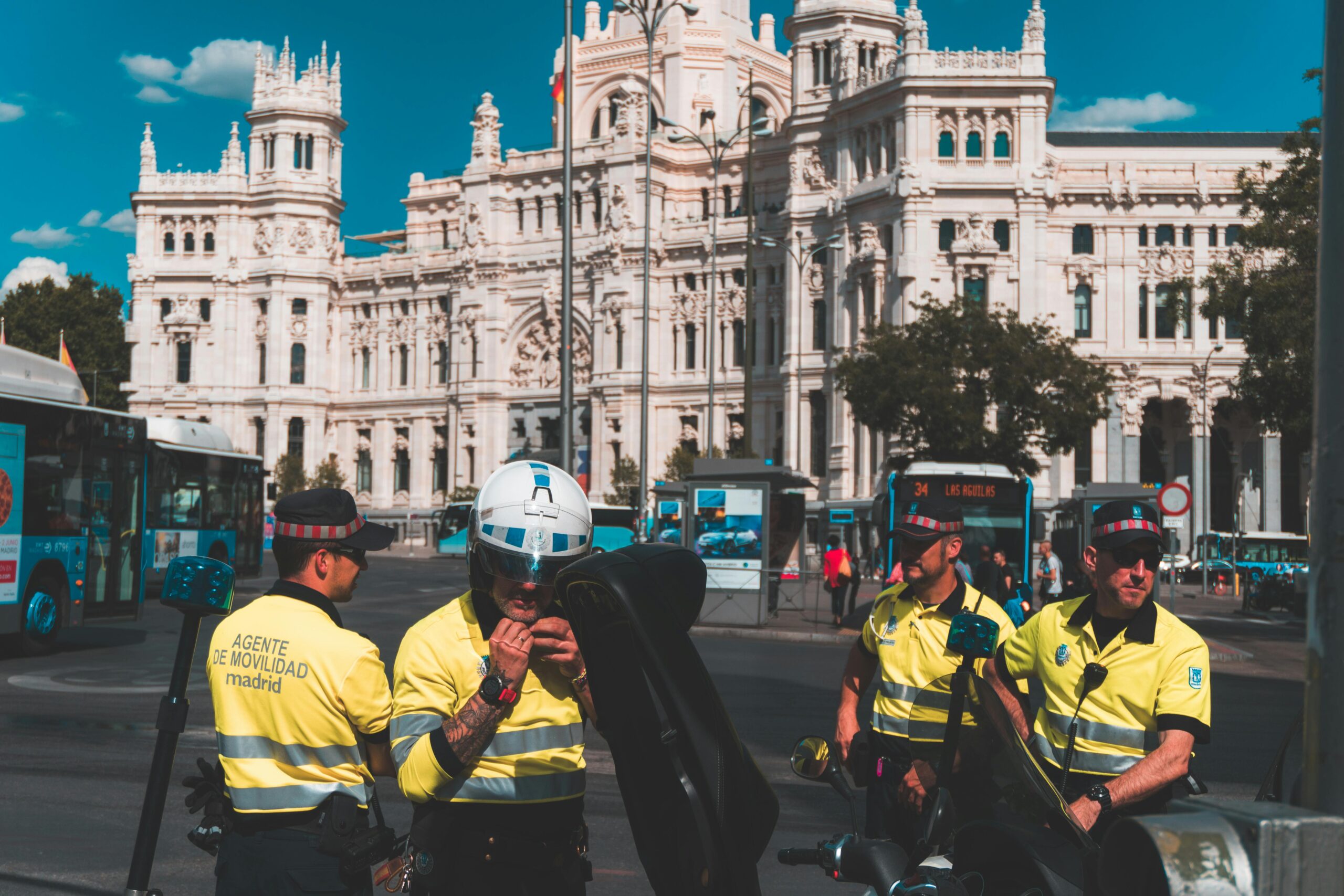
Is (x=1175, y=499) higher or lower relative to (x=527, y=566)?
lower

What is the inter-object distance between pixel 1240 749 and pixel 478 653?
9441mm

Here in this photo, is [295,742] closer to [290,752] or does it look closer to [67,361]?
[290,752]

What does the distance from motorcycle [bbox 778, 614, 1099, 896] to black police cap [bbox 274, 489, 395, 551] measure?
128 cm

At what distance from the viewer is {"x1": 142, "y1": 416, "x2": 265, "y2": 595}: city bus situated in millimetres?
25969

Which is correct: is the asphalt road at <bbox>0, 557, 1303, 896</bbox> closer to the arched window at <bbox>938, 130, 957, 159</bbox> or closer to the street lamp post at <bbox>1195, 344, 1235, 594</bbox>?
the arched window at <bbox>938, 130, 957, 159</bbox>

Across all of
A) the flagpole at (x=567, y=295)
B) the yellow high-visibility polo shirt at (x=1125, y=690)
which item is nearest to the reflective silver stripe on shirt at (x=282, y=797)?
the yellow high-visibility polo shirt at (x=1125, y=690)

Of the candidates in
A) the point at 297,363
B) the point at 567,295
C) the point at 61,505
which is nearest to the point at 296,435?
the point at 297,363

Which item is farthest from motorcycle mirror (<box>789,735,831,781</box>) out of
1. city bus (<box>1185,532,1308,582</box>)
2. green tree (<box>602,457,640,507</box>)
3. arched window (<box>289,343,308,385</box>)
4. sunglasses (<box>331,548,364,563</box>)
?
arched window (<box>289,343,308,385</box>)

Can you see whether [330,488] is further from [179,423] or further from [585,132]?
[585,132]

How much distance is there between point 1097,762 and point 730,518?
19.3m

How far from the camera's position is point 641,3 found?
29609 mm

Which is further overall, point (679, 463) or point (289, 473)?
point (289, 473)

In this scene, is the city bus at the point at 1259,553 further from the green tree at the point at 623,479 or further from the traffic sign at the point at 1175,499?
the traffic sign at the point at 1175,499

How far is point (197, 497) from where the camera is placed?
88.9 feet
